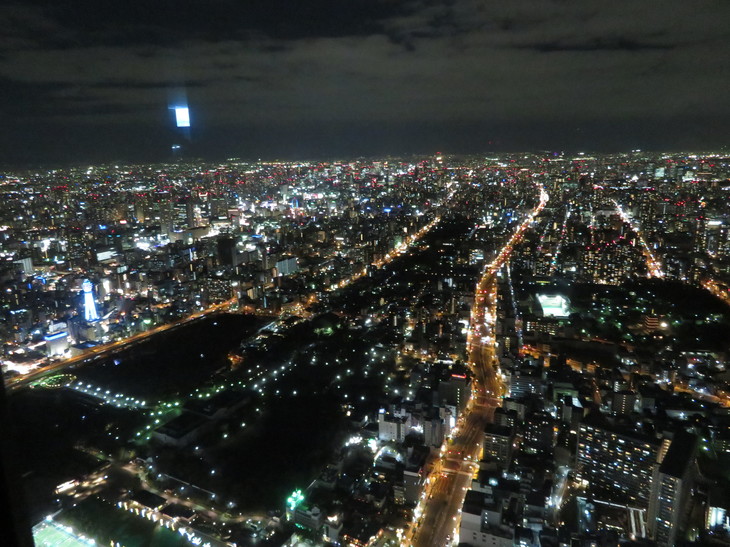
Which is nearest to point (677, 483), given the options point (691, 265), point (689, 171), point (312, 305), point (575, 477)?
point (575, 477)

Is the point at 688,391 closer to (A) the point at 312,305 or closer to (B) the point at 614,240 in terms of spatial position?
(A) the point at 312,305

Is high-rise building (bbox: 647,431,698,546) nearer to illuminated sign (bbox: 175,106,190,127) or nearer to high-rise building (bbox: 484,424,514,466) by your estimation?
high-rise building (bbox: 484,424,514,466)

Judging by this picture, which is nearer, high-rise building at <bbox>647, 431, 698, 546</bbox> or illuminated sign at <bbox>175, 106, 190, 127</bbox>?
high-rise building at <bbox>647, 431, 698, 546</bbox>

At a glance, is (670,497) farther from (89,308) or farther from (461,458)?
(89,308)

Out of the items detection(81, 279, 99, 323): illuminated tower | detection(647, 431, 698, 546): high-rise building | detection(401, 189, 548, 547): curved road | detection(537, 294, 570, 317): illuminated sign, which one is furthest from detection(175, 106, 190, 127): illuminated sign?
detection(537, 294, 570, 317): illuminated sign

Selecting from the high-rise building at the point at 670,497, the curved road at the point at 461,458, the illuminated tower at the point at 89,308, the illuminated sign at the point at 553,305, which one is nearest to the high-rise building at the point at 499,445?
the curved road at the point at 461,458

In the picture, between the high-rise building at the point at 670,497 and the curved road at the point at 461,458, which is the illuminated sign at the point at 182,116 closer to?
the curved road at the point at 461,458

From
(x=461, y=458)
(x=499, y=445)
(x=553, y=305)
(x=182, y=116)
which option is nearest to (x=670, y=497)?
(x=499, y=445)

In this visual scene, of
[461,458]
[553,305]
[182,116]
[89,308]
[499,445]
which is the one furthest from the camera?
[553,305]

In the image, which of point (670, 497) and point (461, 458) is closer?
point (670, 497)
